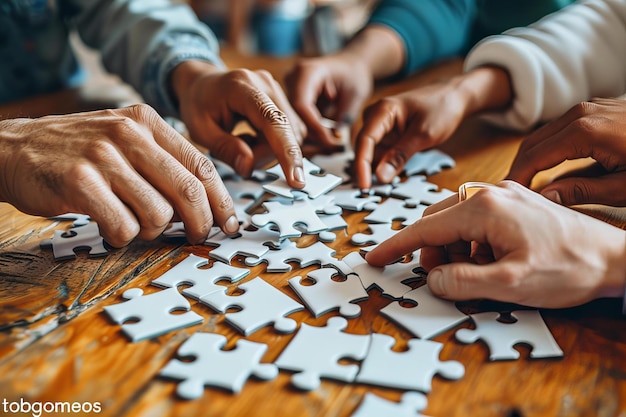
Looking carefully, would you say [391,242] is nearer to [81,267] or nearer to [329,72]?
[81,267]

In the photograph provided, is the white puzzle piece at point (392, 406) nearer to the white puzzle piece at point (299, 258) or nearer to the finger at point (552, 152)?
the white puzzle piece at point (299, 258)

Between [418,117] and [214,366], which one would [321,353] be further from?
[418,117]

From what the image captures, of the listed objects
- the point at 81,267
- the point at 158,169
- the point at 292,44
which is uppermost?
the point at 158,169

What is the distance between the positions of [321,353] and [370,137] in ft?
2.47

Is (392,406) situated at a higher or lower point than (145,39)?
lower

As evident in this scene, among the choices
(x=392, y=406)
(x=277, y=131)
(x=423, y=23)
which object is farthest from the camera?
(x=423, y=23)

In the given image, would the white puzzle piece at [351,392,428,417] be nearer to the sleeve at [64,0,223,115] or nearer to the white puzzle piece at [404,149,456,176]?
the white puzzle piece at [404,149,456,176]

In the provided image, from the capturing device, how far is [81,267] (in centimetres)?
111

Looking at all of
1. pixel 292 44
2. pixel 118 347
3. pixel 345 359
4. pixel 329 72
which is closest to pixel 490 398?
pixel 345 359

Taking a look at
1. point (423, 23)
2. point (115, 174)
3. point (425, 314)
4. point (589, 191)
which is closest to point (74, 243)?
point (115, 174)

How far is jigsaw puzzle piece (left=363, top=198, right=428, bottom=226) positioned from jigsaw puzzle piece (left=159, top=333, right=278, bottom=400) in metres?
0.47

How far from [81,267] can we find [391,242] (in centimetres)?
56

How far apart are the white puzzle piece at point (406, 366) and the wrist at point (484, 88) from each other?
93 cm

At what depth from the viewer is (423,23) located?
7.05 feet
